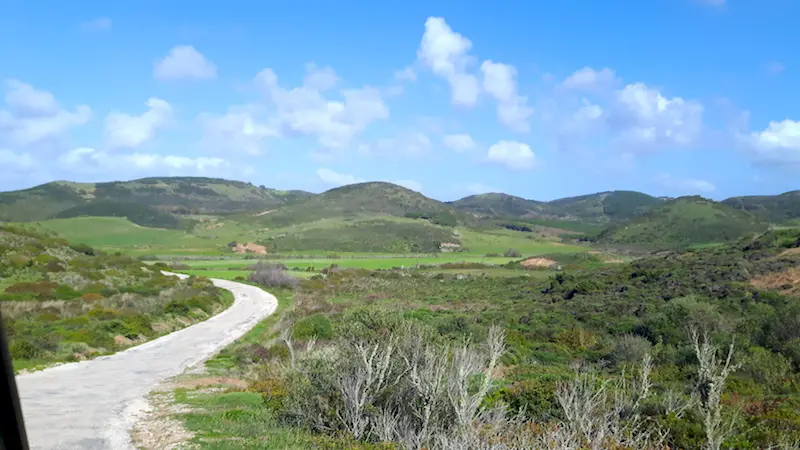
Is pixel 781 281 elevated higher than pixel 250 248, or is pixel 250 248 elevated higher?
pixel 250 248

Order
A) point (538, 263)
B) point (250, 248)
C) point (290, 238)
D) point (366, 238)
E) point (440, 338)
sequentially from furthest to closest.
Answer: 1. point (366, 238)
2. point (290, 238)
3. point (250, 248)
4. point (538, 263)
5. point (440, 338)

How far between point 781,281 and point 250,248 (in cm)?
11214

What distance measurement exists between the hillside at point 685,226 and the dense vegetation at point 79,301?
115998 mm

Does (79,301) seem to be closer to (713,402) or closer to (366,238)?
(713,402)

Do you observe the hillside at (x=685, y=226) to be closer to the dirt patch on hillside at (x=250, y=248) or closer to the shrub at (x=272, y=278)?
the dirt patch on hillside at (x=250, y=248)

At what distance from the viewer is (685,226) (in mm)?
144625

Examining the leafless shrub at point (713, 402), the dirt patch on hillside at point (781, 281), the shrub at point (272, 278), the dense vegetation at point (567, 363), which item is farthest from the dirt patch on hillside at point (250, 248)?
the leafless shrub at point (713, 402)

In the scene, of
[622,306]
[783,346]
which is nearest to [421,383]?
[783,346]

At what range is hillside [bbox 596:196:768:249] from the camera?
134500mm

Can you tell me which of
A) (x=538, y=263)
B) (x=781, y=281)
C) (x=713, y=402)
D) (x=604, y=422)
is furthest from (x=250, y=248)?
(x=713, y=402)

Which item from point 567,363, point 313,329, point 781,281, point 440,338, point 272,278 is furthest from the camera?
point 272,278

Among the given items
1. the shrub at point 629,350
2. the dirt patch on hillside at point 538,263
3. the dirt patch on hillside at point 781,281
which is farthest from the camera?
the dirt patch on hillside at point 538,263

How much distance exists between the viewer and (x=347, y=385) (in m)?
11.4

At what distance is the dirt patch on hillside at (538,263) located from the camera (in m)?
96.9
